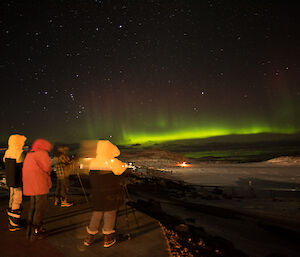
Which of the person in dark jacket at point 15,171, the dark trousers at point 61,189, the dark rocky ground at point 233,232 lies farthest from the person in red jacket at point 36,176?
the dark rocky ground at point 233,232

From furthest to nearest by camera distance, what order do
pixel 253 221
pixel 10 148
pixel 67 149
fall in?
pixel 253 221, pixel 67 149, pixel 10 148

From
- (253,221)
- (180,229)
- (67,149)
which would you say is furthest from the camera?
(253,221)

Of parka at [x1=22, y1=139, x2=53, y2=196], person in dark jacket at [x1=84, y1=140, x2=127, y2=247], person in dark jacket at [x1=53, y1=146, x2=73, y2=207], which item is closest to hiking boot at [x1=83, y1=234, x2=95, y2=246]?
person in dark jacket at [x1=84, y1=140, x2=127, y2=247]

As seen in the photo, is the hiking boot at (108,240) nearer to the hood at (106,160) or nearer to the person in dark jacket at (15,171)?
the hood at (106,160)

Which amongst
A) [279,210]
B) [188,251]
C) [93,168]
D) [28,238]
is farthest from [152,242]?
[279,210]

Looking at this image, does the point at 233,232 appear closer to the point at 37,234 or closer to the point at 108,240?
the point at 108,240

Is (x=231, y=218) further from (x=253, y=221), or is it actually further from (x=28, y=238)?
(x=28, y=238)

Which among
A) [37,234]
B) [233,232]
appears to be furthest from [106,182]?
[233,232]

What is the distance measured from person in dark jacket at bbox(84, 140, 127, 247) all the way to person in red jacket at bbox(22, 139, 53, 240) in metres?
1.03

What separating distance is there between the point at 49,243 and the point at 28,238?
1.64ft

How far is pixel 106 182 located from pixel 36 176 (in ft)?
4.67

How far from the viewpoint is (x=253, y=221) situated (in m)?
11.5

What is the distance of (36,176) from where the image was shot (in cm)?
409

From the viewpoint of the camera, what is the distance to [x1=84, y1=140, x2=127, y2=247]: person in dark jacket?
3791mm
